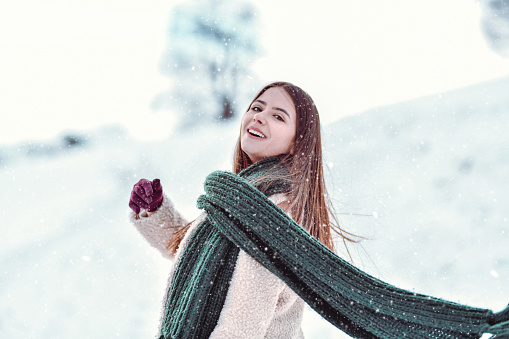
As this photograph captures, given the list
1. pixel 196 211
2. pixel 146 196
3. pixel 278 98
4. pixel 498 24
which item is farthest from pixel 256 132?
pixel 498 24

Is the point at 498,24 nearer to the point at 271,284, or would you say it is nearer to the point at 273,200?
the point at 273,200

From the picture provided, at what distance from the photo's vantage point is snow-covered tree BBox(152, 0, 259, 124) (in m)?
2.26

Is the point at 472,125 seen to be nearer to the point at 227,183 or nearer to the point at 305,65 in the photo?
the point at 305,65

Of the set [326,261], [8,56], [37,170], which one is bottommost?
[326,261]

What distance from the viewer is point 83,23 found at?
7.46 ft

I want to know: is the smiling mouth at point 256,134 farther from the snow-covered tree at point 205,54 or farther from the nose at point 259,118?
the snow-covered tree at point 205,54

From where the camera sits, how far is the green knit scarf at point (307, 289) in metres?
0.78

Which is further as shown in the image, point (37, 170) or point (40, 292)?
point (37, 170)

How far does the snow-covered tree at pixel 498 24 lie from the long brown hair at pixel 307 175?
61.8 inches

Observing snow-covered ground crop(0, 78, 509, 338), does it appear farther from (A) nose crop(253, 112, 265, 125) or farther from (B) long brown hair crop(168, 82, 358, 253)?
(A) nose crop(253, 112, 265, 125)

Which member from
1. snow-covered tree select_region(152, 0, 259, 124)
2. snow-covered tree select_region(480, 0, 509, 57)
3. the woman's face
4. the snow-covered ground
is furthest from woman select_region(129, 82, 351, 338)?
snow-covered tree select_region(480, 0, 509, 57)

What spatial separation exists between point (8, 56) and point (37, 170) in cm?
58

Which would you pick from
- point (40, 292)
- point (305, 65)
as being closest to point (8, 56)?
point (40, 292)

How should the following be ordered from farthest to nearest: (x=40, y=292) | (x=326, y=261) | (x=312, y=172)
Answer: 1. (x=40, y=292)
2. (x=312, y=172)
3. (x=326, y=261)
